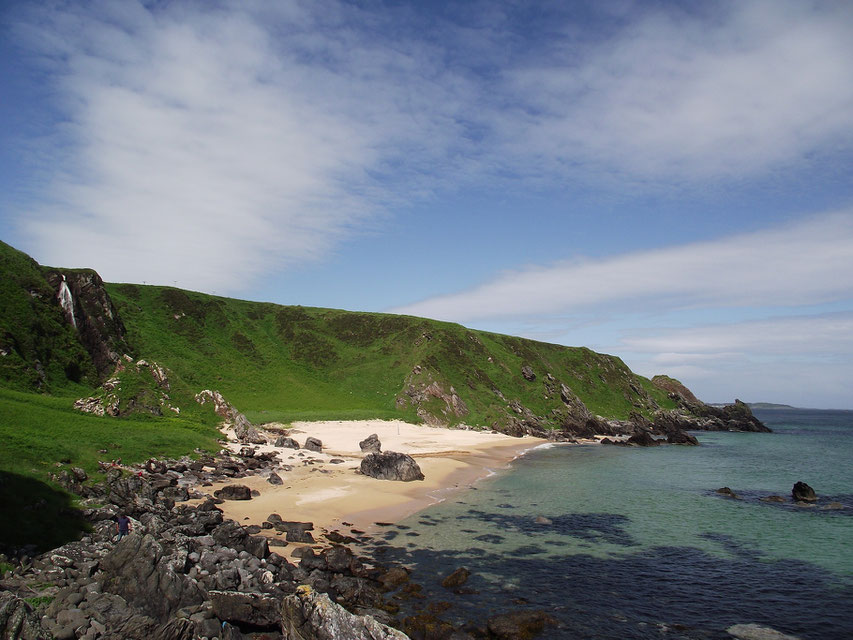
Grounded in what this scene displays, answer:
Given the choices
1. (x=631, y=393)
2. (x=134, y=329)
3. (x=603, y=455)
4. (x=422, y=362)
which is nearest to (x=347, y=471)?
(x=603, y=455)

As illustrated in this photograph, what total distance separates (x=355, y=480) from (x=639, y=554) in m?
25.2

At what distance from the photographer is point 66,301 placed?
6888 cm

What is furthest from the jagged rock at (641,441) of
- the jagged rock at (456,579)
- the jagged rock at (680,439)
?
the jagged rock at (456,579)

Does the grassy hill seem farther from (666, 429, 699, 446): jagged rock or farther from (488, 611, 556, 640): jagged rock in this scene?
(666, 429, 699, 446): jagged rock

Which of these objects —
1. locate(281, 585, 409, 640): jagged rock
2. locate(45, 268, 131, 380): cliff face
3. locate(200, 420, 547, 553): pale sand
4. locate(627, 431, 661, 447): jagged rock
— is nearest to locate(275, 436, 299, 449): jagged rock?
locate(200, 420, 547, 553): pale sand

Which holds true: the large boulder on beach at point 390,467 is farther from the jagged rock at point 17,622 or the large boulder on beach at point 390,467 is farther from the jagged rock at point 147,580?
the jagged rock at point 17,622

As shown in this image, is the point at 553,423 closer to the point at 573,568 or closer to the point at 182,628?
the point at 573,568

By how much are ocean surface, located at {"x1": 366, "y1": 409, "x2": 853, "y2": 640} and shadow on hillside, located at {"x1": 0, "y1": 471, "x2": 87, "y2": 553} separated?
1561 centimetres

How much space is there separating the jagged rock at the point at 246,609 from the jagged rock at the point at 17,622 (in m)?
4.95

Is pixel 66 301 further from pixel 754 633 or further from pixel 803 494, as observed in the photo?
pixel 803 494

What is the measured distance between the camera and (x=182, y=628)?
14.8 meters

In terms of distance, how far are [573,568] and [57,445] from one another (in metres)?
31.8

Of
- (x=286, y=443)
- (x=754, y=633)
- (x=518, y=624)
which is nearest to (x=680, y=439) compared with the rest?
(x=286, y=443)

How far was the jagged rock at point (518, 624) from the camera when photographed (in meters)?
18.3
